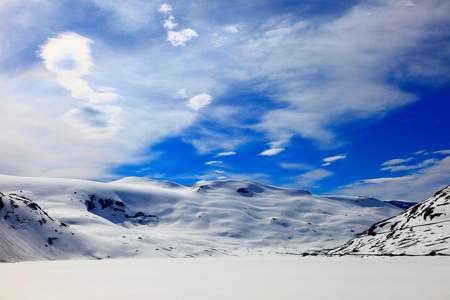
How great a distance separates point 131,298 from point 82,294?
6236 millimetres

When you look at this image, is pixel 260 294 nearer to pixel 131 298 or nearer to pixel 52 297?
pixel 131 298

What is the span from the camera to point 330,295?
3784 cm

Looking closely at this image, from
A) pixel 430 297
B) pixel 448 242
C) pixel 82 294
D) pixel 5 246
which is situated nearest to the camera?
pixel 430 297

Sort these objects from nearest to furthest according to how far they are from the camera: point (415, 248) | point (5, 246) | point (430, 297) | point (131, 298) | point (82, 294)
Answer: point (430, 297)
point (131, 298)
point (82, 294)
point (415, 248)
point (5, 246)

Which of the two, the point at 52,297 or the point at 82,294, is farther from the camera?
the point at 82,294

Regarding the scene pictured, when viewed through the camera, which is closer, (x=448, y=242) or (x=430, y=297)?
(x=430, y=297)

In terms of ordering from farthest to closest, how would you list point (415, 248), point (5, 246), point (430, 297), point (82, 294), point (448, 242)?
point (5, 246) < point (415, 248) < point (448, 242) < point (82, 294) < point (430, 297)

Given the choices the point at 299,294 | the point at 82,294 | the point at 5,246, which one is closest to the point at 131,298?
the point at 82,294

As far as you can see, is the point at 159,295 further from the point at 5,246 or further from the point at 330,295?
→ the point at 5,246

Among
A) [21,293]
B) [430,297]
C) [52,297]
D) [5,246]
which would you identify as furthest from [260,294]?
[5,246]

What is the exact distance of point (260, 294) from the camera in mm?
40156

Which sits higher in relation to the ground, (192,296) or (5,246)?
(5,246)

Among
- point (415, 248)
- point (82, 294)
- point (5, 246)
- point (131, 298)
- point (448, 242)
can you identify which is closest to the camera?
Answer: point (131, 298)

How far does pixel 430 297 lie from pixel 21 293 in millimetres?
33992
